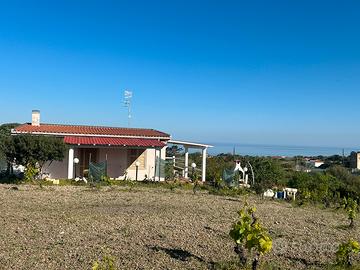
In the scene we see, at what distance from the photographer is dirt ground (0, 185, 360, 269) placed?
5975mm

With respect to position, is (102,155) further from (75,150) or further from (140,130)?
(140,130)

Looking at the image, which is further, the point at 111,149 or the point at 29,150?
the point at 111,149

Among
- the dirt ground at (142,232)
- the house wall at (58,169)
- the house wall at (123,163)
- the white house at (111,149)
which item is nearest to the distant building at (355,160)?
the white house at (111,149)

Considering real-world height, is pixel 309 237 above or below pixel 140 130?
below

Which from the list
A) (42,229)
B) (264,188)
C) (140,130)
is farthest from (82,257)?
(140,130)

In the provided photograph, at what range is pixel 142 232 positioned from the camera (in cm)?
768

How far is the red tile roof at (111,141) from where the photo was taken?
768 inches

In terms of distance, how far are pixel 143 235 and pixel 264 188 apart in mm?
9980

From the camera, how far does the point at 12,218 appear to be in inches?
337

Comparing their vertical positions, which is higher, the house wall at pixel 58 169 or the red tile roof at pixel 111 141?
the red tile roof at pixel 111 141

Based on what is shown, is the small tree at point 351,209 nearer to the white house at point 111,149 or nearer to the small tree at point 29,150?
the white house at point 111,149

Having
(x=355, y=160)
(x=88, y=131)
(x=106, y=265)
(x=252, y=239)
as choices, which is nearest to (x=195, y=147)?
(x=88, y=131)

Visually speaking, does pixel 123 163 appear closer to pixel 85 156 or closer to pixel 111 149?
pixel 111 149

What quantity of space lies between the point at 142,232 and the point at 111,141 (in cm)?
1299
